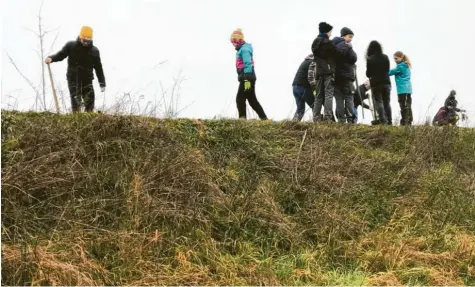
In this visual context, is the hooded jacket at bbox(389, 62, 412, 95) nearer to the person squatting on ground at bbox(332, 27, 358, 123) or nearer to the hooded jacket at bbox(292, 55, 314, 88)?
the person squatting on ground at bbox(332, 27, 358, 123)

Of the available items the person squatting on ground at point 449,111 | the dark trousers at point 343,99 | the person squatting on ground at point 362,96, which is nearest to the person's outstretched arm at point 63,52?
the dark trousers at point 343,99

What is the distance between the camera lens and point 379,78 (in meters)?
8.87

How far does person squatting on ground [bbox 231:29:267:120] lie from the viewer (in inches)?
315

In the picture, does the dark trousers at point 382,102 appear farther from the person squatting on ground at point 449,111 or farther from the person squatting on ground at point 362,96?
the person squatting on ground at point 449,111

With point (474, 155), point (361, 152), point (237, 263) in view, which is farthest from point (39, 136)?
point (474, 155)

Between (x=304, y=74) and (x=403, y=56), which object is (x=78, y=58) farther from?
(x=403, y=56)

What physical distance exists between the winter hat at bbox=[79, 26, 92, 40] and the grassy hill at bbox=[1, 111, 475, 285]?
2.02 m

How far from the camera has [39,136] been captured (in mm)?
5367

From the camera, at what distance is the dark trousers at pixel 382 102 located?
892cm

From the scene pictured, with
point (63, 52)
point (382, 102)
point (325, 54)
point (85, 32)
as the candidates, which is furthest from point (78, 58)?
point (382, 102)

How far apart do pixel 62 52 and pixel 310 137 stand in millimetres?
3710

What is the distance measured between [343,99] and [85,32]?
13.3 ft

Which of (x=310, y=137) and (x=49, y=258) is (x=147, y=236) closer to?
(x=49, y=258)

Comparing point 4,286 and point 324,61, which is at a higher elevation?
point 324,61
